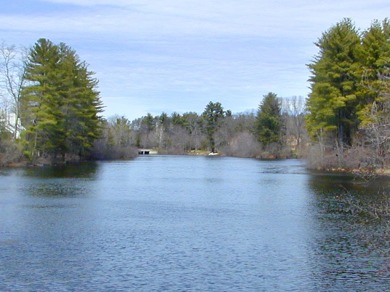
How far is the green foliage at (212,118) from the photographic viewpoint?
5323 inches

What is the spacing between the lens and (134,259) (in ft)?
55.6

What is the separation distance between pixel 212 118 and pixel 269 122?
32.6m

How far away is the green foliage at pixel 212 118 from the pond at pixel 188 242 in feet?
330

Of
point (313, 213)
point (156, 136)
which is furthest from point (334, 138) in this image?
point (156, 136)

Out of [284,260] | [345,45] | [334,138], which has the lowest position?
[284,260]

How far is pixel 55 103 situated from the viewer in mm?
60781

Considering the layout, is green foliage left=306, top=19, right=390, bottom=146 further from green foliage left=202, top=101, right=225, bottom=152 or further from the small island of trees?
green foliage left=202, top=101, right=225, bottom=152

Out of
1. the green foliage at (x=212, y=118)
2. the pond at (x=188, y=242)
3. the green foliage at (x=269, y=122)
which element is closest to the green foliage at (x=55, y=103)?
the pond at (x=188, y=242)

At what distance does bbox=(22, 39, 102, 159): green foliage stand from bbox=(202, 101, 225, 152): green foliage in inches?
2492

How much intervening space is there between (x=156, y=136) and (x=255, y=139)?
151 feet

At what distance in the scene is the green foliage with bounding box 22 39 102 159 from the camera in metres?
58.5

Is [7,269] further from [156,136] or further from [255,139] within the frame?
[156,136]

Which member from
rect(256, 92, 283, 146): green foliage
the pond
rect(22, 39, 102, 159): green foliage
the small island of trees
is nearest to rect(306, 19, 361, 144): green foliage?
the small island of trees

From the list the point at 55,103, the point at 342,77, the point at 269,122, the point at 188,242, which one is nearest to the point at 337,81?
the point at 342,77
